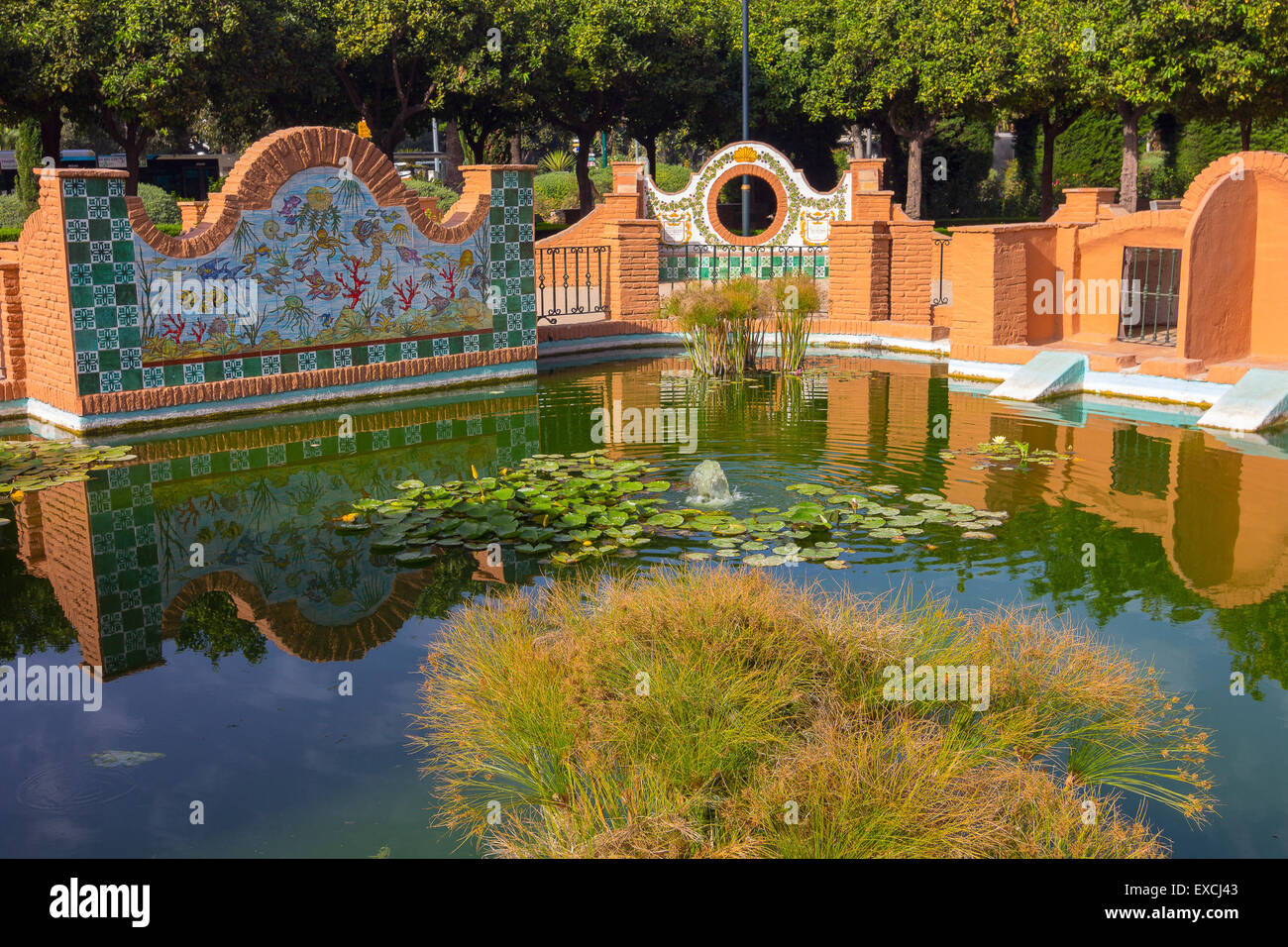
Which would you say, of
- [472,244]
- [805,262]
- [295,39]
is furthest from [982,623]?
[295,39]

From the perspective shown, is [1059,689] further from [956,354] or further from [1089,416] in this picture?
[956,354]

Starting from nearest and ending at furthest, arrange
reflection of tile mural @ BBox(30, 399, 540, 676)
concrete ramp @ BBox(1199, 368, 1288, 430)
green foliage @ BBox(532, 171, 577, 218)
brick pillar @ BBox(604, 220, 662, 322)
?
reflection of tile mural @ BBox(30, 399, 540, 676)
concrete ramp @ BBox(1199, 368, 1288, 430)
brick pillar @ BBox(604, 220, 662, 322)
green foliage @ BBox(532, 171, 577, 218)

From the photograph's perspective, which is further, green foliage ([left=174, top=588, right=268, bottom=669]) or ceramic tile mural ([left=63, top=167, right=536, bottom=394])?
ceramic tile mural ([left=63, top=167, right=536, bottom=394])

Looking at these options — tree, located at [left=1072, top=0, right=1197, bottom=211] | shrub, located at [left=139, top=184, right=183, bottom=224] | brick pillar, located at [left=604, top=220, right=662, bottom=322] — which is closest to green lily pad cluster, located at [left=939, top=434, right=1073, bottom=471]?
brick pillar, located at [left=604, top=220, right=662, bottom=322]

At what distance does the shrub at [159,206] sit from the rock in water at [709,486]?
693 inches

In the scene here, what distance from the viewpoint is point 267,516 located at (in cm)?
848

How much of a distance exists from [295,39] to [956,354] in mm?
16342

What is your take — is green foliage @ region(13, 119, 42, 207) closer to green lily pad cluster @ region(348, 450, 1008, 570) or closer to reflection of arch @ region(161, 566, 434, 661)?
green lily pad cluster @ region(348, 450, 1008, 570)

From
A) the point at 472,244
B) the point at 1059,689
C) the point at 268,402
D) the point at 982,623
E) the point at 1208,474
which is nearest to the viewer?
the point at 1059,689

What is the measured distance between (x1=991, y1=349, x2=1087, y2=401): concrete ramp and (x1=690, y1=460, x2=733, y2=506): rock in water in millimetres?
4866

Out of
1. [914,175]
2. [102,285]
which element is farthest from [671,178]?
[102,285]

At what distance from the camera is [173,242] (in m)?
11.1

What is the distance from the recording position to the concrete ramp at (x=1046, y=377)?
1232 cm

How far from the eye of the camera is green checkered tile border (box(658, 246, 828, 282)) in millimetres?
19938
